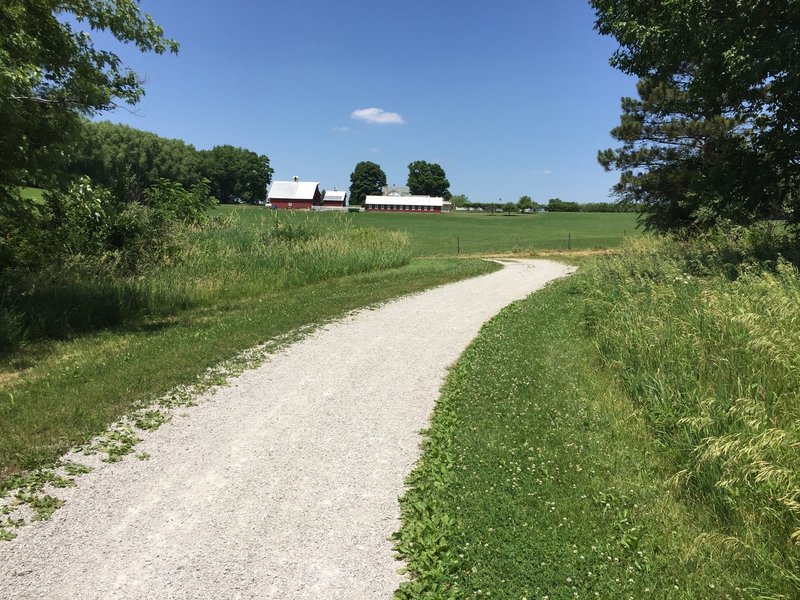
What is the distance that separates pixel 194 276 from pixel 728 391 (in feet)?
39.3

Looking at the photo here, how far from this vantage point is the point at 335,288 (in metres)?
14.6

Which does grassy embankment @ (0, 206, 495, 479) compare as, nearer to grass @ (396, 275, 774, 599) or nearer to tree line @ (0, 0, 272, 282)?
tree line @ (0, 0, 272, 282)

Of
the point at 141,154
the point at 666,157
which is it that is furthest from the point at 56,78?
the point at 141,154

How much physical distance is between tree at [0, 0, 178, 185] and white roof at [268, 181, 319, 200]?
105677 millimetres

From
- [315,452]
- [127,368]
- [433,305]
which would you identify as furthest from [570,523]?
[433,305]

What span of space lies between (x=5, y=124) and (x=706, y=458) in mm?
10048

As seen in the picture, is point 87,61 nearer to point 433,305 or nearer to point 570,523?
point 433,305

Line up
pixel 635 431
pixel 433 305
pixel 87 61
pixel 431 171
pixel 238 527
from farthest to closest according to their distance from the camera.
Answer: pixel 431 171, pixel 433 305, pixel 87 61, pixel 635 431, pixel 238 527

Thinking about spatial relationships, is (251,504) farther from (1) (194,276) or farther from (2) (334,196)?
(2) (334,196)

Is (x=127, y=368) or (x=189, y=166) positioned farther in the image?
(x=189, y=166)

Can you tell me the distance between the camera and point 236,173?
124 m

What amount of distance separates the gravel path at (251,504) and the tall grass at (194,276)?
15.5 feet

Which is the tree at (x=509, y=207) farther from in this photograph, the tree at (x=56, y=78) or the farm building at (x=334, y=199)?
the tree at (x=56, y=78)

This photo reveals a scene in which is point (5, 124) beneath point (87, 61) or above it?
beneath
